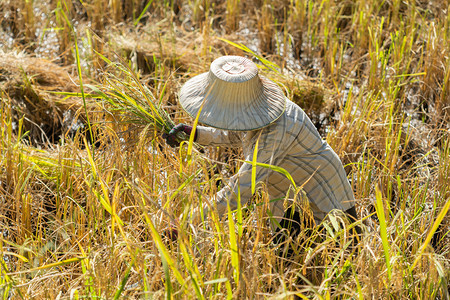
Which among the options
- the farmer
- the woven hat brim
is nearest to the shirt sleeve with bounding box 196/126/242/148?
the farmer

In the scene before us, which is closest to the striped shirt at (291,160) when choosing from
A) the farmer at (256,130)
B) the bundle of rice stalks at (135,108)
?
the farmer at (256,130)

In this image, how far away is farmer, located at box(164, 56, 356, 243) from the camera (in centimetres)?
175

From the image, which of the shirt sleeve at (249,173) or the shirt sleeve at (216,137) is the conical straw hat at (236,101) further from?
the shirt sleeve at (216,137)

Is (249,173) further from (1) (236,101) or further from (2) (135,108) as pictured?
(2) (135,108)

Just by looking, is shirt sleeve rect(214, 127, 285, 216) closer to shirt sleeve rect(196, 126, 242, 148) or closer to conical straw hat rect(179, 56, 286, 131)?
conical straw hat rect(179, 56, 286, 131)

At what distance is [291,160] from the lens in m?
1.92

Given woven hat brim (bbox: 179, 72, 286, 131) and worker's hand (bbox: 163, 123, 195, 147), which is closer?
woven hat brim (bbox: 179, 72, 286, 131)

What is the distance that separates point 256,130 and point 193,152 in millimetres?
286

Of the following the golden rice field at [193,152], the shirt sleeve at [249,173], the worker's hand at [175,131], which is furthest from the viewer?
the worker's hand at [175,131]

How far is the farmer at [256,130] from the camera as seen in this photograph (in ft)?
5.74

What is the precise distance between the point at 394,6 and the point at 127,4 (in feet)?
6.10

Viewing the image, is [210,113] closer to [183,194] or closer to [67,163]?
[183,194]

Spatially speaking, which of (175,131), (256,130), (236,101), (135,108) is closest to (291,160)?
(256,130)

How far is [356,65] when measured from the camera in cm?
326
